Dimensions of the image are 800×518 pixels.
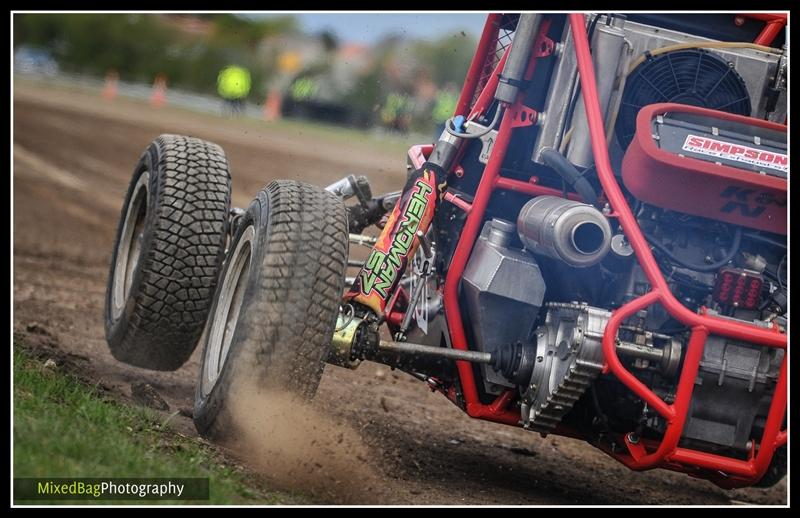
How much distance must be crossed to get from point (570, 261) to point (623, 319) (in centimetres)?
30

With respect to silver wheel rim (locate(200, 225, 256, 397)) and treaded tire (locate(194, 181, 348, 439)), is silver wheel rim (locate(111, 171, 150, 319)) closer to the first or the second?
silver wheel rim (locate(200, 225, 256, 397))

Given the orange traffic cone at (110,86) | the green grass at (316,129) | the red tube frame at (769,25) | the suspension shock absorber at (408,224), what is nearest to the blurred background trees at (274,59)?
the orange traffic cone at (110,86)

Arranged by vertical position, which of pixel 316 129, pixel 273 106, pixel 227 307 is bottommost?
pixel 316 129

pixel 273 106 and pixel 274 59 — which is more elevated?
pixel 274 59

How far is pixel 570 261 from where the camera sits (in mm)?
4840

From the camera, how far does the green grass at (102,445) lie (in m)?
4.16

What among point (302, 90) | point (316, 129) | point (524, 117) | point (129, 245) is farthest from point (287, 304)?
point (316, 129)

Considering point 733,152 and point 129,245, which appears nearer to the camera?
point 733,152

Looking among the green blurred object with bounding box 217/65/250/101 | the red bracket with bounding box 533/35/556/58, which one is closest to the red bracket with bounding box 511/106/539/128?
the red bracket with bounding box 533/35/556/58

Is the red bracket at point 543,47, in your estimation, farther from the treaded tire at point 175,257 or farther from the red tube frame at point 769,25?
the treaded tire at point 175,257

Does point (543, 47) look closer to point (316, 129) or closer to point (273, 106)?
Result: point (316, 129)

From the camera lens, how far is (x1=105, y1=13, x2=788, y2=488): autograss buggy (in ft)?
15.7

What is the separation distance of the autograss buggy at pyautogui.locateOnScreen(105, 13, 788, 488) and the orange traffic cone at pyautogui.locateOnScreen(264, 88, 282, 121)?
77.4ft

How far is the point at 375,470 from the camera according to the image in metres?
5.44
